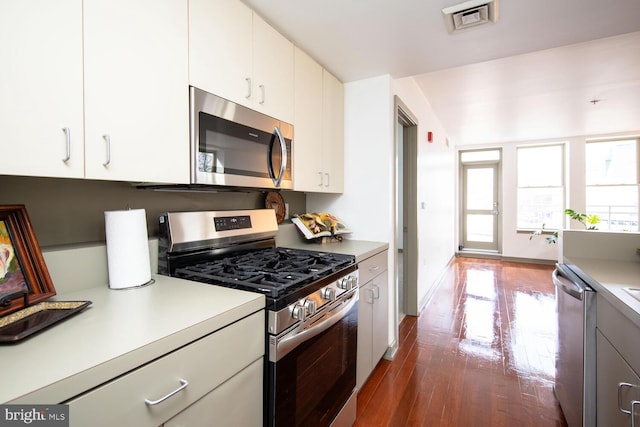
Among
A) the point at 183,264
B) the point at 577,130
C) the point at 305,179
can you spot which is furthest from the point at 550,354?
the point at 577,130

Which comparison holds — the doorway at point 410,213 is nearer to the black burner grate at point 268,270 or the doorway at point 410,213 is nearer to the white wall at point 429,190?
the white wall at point 429,190

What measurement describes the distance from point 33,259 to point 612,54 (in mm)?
4133

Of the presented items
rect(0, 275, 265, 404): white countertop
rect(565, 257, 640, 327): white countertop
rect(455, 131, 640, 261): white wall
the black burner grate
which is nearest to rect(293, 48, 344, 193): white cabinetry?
the black burner grate

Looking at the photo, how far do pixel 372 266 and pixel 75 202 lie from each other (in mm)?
1583

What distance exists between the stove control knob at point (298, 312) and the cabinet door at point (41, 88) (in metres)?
0.81

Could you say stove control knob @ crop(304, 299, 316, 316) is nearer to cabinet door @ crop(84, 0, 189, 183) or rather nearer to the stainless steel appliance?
the stainless steel appliance

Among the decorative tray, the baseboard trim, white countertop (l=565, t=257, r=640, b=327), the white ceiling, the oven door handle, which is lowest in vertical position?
the baseboard trim

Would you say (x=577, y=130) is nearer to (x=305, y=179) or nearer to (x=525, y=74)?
(x=525, y=74)

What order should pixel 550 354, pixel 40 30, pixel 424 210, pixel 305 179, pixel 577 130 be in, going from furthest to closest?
pixel 577 130 → pixel 424 210 → pixel 550 354 → pixel 305 179 → pixel 40 30

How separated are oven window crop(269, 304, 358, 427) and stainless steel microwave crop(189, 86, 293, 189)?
2.62 ft

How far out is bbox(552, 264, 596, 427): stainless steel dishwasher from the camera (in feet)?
4.50

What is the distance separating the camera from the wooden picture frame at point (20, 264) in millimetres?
851

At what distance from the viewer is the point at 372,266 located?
199 cm

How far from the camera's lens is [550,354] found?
242 centimetres
